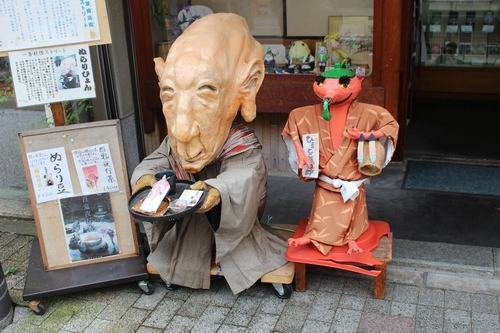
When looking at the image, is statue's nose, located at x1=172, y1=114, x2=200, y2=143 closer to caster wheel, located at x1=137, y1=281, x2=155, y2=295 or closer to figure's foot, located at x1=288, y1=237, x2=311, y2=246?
figure's foot, located at x1=288, y1=237, x2=311, y2=246

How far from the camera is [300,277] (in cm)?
403

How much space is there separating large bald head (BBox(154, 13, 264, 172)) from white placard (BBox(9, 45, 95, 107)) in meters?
0.61

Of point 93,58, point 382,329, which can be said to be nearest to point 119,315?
point 382,329

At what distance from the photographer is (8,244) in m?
5.25

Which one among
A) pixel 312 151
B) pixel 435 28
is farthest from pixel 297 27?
pixel 435 28

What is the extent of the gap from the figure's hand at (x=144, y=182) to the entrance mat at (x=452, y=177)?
2799mm

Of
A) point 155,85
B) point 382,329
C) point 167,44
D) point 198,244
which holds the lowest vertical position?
point 382,329

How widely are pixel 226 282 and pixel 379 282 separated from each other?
3.68 ft

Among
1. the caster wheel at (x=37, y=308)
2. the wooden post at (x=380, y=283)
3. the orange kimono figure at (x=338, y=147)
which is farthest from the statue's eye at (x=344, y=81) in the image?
the caster wheel at (x=37, y=308)

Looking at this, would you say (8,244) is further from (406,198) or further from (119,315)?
(406,198)

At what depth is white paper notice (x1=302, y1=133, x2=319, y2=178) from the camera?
3.79 m

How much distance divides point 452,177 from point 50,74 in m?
3.90

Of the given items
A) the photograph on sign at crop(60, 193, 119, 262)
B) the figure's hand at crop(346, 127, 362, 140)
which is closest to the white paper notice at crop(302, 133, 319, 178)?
the figure's hand at crop(346, 127, 362, 140)

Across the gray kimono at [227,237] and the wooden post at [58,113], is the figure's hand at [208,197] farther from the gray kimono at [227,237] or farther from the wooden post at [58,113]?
the wooden post at [58,113]
